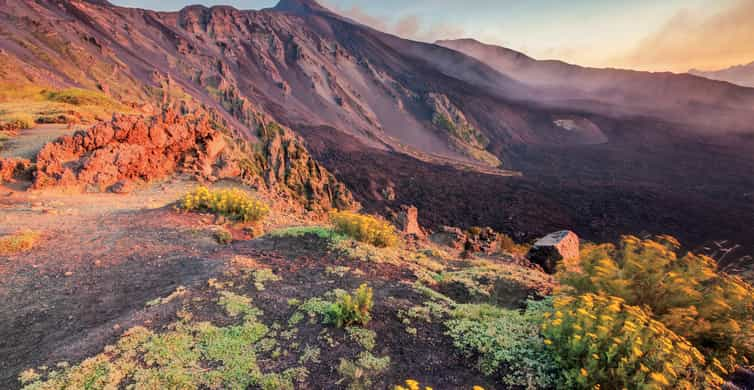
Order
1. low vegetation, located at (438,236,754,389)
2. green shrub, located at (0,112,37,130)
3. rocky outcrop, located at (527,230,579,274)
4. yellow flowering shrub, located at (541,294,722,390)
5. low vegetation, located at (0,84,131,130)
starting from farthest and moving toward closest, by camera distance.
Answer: low vegetation, located at (0,84,131,130) < green shrub, located at (0,112,37,130) < rocky outcrop, located at (527,230,579,274) < low vegetation, located at (438,236,754,389) < yellow flowering shrub, located at (541,294,722,390)

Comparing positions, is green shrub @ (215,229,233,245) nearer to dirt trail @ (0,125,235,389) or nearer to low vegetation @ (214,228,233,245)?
low vegetation @ (214,228,233,245)

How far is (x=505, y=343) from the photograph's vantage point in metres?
3.41

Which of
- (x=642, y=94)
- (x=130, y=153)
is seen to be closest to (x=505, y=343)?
(x=130, y=153)

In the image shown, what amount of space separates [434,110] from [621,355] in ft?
251

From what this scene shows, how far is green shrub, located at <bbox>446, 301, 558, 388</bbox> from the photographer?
3007 millimetres

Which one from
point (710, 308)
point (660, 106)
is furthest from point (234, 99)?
point (660, 106)

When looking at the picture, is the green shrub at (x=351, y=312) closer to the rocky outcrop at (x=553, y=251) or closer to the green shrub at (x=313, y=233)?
the green shrub at (x=313, y=233)

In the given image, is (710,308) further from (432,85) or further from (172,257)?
(432,85)

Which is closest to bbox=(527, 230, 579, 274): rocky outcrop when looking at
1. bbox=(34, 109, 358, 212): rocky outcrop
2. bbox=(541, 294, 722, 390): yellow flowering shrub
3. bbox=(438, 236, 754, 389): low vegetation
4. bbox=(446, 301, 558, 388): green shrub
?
bbox=(438, 236, 754, 389): low vegetation

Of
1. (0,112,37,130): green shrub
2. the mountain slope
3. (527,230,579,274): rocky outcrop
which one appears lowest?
(527,230,579,274): rocky outcrop

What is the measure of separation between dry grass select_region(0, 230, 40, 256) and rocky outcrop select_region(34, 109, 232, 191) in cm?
414

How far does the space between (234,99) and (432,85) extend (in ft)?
166

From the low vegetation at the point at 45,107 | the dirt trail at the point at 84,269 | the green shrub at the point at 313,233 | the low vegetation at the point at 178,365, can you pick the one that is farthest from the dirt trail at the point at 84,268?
the low vegetation at the point at 45,107

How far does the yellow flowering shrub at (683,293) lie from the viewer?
11.1 ft
